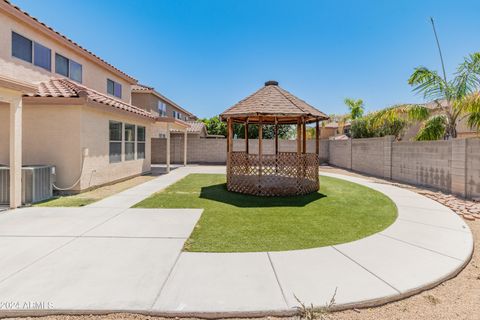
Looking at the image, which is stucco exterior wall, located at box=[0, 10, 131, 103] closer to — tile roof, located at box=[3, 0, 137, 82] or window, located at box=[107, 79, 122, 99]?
tile roof, located at box=[3, 0, 137, 82]

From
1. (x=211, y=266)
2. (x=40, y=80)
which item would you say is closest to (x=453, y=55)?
(x=211, y=266)

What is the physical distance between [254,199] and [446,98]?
9.84 m

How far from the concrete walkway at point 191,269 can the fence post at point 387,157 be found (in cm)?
876

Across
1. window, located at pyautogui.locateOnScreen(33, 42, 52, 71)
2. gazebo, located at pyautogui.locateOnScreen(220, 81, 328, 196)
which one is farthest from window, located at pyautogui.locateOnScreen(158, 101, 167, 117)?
gazebo, located at pyautogui.locateOnScreen(220, 81, 328, 196)

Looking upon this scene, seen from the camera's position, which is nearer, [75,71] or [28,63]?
[28,63]

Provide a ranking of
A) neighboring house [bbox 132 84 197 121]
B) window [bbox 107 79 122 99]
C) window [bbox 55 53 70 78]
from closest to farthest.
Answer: window [bbox 55 53 70 78] → window [bbox 107 79 122 99] → neighboring house [bbox 132 84 197 121]

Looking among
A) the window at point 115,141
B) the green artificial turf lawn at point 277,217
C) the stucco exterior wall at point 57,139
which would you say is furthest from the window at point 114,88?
the green artificial turf lawn at point 277,217

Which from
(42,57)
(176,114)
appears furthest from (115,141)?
(176,114)

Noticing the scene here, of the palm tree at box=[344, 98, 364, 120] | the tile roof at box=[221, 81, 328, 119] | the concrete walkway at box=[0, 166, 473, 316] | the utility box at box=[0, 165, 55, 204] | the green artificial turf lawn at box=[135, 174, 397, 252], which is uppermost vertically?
the palm tree at box=[344, 98, 364, 120]

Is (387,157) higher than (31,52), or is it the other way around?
(31,52)

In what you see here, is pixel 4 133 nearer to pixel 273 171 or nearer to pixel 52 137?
pixel 52 137

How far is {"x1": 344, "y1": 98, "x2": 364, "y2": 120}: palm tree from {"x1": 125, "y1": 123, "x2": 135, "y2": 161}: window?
28049 mm

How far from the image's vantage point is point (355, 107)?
31906 millimetres

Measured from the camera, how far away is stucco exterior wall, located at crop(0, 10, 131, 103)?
8477 mm
